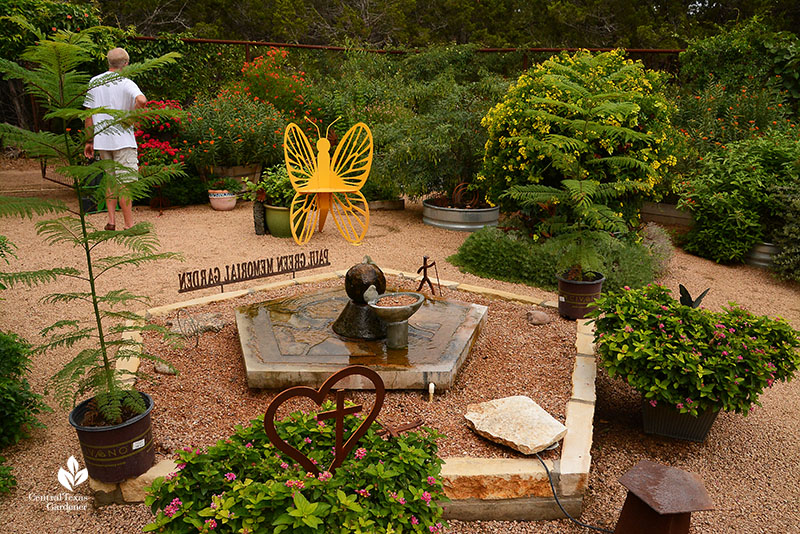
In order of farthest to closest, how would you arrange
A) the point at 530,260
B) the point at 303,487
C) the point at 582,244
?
1. the point at 530,260
2. the point at 582,244
3. the point at 303,487

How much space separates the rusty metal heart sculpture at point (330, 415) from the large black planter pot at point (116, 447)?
36.1 inches

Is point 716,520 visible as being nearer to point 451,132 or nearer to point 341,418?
point 341,418

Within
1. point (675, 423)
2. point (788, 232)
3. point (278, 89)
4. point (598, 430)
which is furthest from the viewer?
point (278, 89)

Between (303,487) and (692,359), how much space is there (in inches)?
84.7

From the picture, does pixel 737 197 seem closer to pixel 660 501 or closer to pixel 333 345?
pixel 333 345

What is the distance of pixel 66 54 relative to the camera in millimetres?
2166

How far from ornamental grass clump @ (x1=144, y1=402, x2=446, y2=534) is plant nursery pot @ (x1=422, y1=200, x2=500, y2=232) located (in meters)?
5.39

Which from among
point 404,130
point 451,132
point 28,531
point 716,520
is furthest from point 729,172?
point 28,531

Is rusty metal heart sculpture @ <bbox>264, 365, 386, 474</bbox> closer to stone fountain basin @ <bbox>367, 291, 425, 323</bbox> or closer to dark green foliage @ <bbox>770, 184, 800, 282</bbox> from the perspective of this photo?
stone fountain basin @ <bbox>367, 291, 425, 323</bbox>

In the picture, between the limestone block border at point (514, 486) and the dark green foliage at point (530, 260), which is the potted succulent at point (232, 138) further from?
the limestone block border at point (514, 486)

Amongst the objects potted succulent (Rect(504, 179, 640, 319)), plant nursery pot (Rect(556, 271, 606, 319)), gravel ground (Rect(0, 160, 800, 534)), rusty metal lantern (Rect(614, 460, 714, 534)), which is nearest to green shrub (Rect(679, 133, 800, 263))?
gravel ground (Rect(0, 160, 800, 534))

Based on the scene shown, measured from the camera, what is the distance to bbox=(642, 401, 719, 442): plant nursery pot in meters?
3.21

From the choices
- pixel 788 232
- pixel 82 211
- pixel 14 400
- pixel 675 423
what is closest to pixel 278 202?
pixel 14 400

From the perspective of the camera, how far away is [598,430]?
3395 mm
